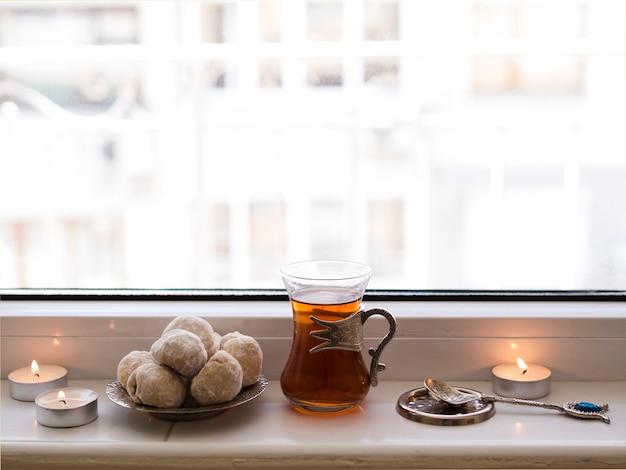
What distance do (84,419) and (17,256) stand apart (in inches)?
42.0

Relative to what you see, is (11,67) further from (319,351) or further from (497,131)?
(497,131)

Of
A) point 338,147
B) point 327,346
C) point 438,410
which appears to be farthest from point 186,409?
point 338,147

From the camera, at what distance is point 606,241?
4.35ft

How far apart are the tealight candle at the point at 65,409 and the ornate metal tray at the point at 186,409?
25 millimetres

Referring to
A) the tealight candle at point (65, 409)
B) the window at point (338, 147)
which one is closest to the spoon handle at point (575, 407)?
the tealight candle at point (65, 409)

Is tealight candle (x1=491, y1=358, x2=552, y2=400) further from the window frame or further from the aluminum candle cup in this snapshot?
the window frame

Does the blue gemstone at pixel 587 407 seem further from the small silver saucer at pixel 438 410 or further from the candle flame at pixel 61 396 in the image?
the candle flame at pixel 61 396

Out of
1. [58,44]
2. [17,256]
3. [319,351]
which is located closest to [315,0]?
[58,44]

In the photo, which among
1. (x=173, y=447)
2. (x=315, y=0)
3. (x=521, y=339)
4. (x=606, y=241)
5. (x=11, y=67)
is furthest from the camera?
(x=315, y=0)

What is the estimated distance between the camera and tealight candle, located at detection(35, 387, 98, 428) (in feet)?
2.41

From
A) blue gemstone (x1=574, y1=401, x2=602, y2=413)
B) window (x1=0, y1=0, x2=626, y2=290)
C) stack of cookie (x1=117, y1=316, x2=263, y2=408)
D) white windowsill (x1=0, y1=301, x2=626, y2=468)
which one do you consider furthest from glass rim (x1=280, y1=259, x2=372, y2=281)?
window (x1=0, y1=0, x2=626, y2=290)

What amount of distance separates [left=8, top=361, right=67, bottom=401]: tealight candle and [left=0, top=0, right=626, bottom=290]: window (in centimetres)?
102

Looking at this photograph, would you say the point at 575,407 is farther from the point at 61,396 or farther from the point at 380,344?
the point at 61,396

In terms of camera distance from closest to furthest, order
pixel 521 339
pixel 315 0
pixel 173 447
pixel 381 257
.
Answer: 1. pixel 173 447
2. pixel 521 339
3. pixel 315 0
4. pixel 381 257
